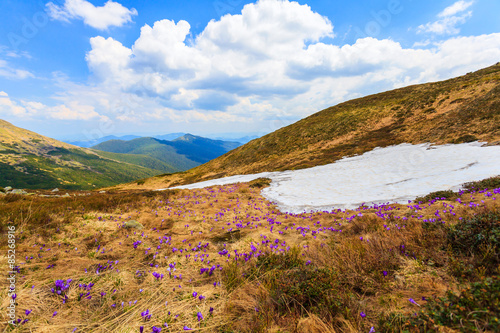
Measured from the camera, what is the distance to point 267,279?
3977 mm

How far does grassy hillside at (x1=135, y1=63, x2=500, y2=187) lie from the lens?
24.9 m

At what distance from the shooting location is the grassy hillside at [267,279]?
272 cm

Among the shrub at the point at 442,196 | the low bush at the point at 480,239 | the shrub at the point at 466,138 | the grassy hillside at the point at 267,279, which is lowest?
the grassy hillside at the point at 267,279

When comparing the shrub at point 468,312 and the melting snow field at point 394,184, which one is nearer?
the shrub at point 468,312

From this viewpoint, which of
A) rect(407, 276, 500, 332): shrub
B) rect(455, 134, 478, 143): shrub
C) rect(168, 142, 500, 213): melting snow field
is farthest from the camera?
rect(455, 134, 478, 143): shrub

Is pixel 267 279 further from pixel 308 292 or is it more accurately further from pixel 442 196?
pixel 442 196

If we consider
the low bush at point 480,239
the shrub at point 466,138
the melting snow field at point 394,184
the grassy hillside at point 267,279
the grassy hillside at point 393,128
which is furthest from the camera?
the grassy hillside at point 393,128

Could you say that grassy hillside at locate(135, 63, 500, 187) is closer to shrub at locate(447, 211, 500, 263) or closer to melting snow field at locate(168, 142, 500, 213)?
melting snow field at locate(168, 142, 500, 213)

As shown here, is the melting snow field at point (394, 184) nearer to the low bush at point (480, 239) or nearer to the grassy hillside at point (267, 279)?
the grassy hillside at point (267, 279)

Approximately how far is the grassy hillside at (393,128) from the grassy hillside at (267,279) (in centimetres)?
2082

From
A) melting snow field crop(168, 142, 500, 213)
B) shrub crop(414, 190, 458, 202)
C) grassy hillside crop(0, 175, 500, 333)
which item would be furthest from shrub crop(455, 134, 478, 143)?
grassy hillside crop(0, 175, 500, 333)

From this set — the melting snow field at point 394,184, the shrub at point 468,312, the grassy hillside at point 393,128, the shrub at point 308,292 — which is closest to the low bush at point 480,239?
the shrub at point 468,312

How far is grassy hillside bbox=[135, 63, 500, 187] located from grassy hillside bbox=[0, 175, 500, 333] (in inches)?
820

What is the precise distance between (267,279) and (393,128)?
4900 cm
